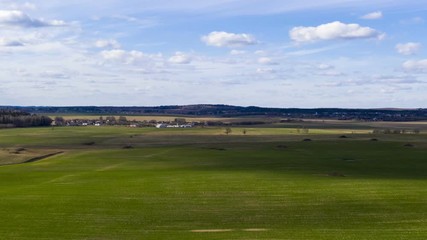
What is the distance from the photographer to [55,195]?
53.2m

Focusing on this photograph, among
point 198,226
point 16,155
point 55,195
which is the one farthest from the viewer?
point 16,155

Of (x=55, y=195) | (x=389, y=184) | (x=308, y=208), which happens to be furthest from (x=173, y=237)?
(x=389, y=184)

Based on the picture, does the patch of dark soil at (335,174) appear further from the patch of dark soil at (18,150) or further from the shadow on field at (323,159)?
the patch of dark soil at (18,150)

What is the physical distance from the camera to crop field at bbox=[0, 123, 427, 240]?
3847 cm

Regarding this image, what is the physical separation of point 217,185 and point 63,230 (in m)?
23.0

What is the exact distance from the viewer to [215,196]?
2045 inches

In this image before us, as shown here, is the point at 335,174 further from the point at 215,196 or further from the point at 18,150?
the point at 18,150

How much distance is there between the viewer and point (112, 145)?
413ft

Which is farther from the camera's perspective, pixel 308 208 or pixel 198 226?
pixel 308 208

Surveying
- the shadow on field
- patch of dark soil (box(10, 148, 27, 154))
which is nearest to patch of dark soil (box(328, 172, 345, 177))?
A: the shadow on field

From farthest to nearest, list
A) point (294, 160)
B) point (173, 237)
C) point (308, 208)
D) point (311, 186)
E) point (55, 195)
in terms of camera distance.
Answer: point (294, 160)
point (311, 186)
point (55, 195)
point (308, 208)
point (173, 237)

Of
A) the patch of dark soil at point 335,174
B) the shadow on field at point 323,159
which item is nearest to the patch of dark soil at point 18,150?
the shadow on field at point 323,159

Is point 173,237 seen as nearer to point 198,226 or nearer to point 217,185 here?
point 198,226

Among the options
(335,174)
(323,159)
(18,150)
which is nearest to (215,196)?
(335,174)
